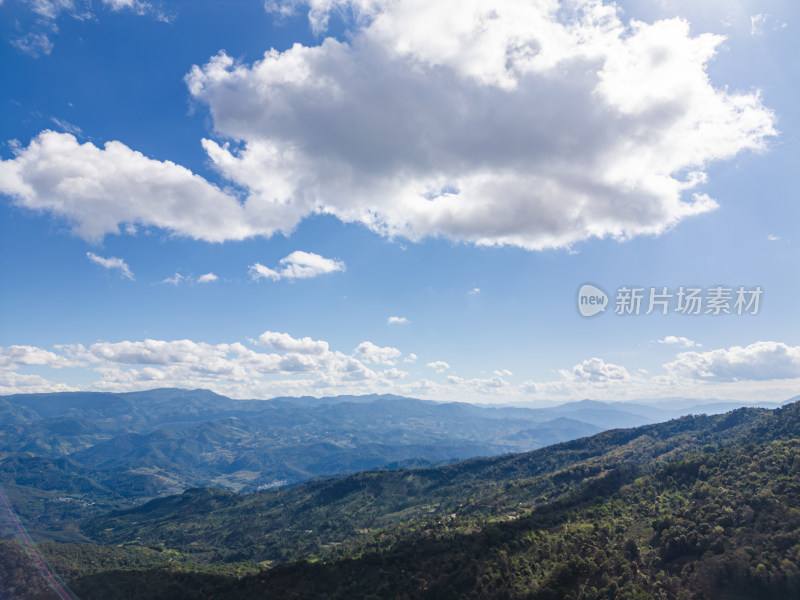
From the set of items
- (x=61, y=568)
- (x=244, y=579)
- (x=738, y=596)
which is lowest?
(x=61, y=568)

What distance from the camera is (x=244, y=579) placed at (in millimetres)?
128625

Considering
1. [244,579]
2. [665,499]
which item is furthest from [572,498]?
[244,579]

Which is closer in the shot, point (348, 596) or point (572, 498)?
point (348, 596)

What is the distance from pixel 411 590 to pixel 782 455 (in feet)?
392

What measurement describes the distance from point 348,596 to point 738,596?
83591 mm

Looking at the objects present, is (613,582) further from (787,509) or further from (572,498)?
(572,498)

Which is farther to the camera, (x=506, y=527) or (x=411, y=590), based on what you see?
(x=506, y=527)

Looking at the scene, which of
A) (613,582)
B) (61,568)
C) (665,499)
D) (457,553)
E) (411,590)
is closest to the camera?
(613,582)

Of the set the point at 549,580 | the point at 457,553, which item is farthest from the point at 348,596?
the point at 549,580

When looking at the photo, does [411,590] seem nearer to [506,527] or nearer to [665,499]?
[506,527]

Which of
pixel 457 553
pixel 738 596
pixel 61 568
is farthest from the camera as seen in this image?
pixel 61 568

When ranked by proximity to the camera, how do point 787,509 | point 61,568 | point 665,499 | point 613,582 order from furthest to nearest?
point 61,568, point 665,499, point 787,509, point 613,582

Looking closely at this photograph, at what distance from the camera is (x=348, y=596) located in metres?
108

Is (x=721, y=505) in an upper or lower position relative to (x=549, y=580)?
upper
